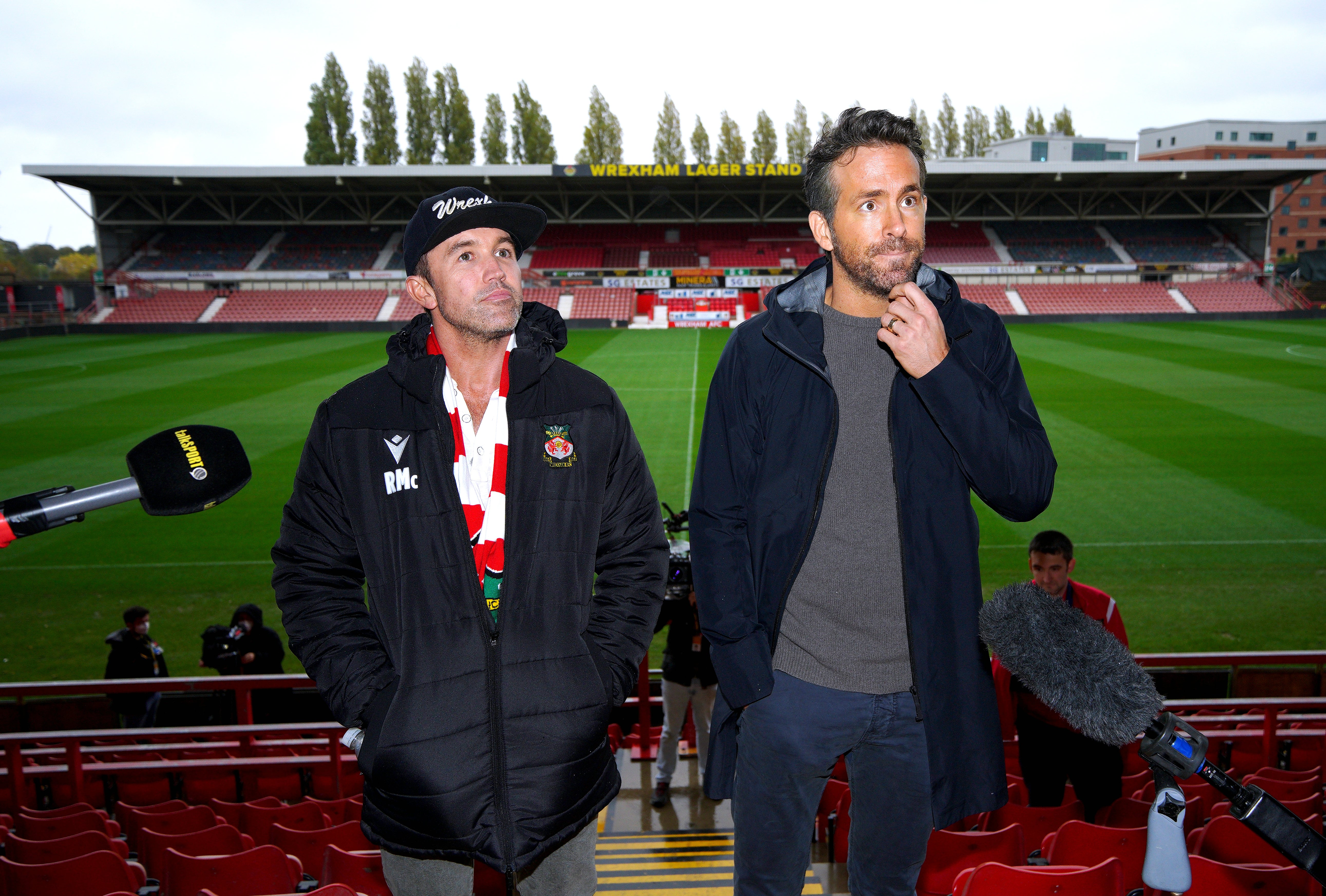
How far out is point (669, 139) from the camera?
6656 cm

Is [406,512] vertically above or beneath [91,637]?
above

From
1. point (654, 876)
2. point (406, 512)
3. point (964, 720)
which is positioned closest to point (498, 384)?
point (406, 512)

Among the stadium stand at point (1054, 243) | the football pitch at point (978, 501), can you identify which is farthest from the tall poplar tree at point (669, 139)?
the football pitch at point (978, 501)

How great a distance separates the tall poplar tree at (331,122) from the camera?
189 ft

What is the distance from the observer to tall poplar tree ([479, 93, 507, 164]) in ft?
199

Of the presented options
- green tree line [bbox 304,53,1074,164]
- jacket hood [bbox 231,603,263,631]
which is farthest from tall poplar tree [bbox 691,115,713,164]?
jacket hood [bbox 231,603,263,631]

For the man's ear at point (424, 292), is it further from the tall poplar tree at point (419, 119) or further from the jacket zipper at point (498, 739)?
the tall poplar tree at point (419, 119)

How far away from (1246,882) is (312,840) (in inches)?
140

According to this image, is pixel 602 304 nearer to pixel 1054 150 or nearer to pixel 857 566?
pixel 1054 150

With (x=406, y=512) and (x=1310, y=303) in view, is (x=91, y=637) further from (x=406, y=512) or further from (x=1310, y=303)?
(x=1310, y=303)

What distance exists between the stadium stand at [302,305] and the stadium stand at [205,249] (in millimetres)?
2782

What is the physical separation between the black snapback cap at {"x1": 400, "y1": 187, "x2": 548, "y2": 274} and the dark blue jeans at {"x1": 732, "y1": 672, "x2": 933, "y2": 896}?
144cm

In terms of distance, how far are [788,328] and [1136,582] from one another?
345 inches

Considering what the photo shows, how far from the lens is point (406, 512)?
202cm
